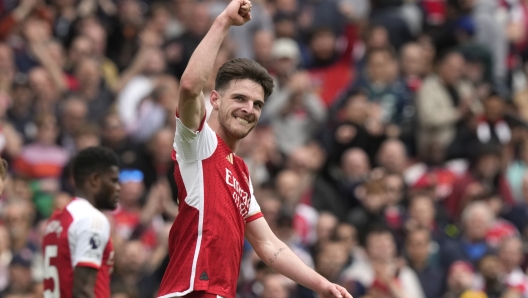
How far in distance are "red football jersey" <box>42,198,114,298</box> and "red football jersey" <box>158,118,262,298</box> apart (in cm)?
145

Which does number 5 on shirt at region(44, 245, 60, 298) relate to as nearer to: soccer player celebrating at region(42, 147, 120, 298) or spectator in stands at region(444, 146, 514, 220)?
soccer player celebrating at region(42, 147, 120, 298)

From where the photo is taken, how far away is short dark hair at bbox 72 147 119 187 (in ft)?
26.4

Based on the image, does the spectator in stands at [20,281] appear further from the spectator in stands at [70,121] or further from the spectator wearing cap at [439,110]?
the spectator wearing cap at [439,110]

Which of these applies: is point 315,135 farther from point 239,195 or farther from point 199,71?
point 199,71

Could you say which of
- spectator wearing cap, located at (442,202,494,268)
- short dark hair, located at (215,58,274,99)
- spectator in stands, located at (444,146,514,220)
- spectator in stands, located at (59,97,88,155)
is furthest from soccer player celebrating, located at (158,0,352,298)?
spectator in stands, located at (444,146,514,220)

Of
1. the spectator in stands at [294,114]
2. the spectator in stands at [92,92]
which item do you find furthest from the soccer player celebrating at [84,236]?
the spectator in stands at [294,114]

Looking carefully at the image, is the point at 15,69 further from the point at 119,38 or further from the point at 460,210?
the point at 460,210

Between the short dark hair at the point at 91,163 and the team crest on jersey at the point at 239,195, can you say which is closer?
the team crest on jersey at the point at 239,195

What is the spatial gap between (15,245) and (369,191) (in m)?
4.49

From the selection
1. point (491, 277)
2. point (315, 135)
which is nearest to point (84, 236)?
point (491, 277)

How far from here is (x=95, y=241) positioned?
7.74 meters

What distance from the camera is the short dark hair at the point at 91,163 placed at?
8055 millimetres

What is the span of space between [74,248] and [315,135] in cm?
786

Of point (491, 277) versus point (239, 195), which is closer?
point (239, 195)
